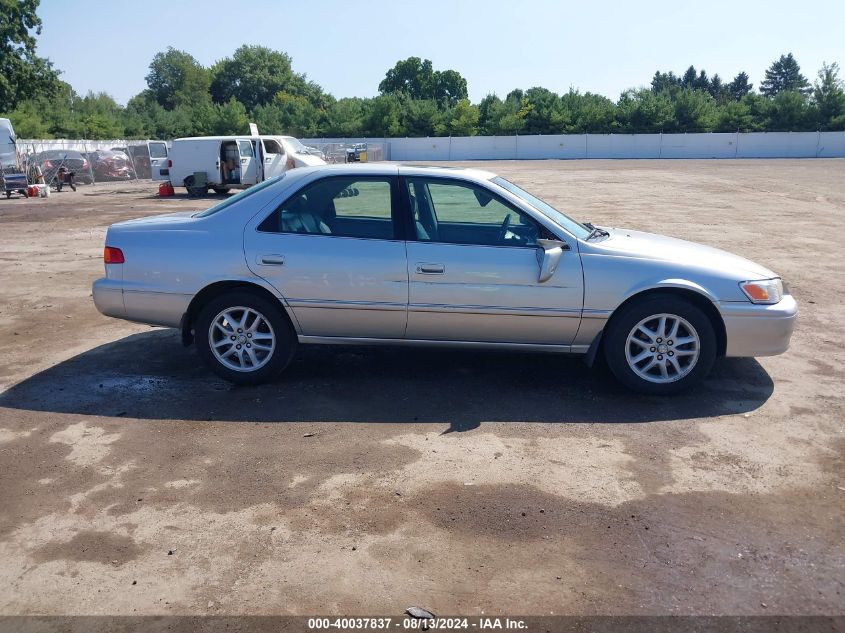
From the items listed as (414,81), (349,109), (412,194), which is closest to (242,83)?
(414,81)

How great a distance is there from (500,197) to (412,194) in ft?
2.20

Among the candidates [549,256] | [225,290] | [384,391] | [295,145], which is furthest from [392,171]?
[295,145]

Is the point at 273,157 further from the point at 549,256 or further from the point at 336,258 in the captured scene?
the point at 549,256

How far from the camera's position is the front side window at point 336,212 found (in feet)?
17.6

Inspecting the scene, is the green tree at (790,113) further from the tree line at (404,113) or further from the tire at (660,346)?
the tire at (660,346)

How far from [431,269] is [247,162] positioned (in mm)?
19637

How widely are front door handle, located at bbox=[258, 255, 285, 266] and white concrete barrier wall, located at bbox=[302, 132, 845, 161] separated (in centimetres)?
5467

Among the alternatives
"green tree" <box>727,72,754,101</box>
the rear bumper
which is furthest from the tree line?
"green tree" <box>727,72,754,101</box>

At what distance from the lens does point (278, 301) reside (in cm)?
535

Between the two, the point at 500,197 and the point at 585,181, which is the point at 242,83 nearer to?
the point at 585,181

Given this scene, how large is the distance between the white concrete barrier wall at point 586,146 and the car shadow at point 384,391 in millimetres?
54122

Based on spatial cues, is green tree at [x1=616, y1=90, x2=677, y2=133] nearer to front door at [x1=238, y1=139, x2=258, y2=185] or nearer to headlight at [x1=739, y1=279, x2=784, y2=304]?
front door at [x1=238, y1=139, x2=258, y2=185]

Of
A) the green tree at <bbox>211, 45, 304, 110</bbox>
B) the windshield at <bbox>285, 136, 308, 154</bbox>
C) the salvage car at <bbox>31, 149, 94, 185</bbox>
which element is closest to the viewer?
the windshield at <bbox>285, 136, 308, 154</bbox>

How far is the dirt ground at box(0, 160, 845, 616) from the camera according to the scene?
306cm
